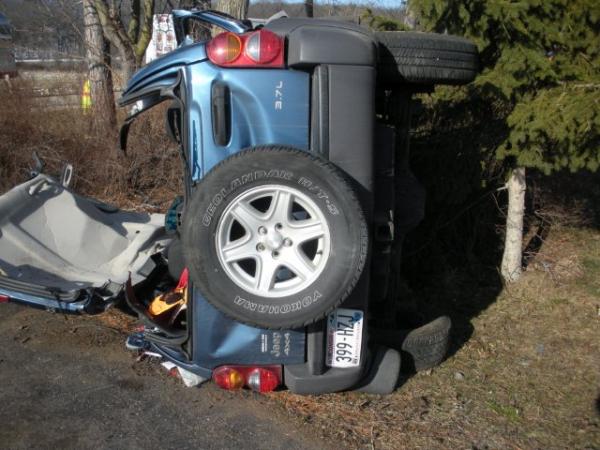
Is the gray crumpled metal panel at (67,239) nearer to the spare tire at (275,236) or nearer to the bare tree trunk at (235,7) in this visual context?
the spare tire at (275,236)

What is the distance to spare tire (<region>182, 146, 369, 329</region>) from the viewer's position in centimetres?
279

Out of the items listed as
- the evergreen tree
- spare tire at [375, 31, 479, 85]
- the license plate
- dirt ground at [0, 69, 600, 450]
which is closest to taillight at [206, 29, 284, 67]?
spare tire at [375, 31, 479, 85]

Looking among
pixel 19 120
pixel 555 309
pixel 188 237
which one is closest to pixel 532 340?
pixel 555 309

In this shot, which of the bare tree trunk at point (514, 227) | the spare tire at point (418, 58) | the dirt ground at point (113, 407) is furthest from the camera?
the bare tree trunk at point (514, 227)

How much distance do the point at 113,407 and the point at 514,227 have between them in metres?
3.25

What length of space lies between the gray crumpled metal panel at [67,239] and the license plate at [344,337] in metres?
1.67

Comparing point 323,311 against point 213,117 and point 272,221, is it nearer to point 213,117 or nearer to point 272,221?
point 272,221

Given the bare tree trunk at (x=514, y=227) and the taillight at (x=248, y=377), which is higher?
the bare tree trunk at (x=514, y=227)

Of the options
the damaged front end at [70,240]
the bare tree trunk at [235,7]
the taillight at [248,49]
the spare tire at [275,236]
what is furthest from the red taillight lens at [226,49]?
the bare tree trunk at [235,7]

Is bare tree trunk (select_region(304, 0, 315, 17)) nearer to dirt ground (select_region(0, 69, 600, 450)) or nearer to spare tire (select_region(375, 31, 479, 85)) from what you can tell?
dirt ground (select_region(0, 69, 600, 450))

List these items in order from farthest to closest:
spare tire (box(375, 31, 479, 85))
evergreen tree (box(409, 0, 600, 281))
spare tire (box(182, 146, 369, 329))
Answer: evergreen tree (box(409, 0, 600, 281))
spare tire (box(375, 31, 479, 85))
spare tire (box(182, 146, 369, 329))

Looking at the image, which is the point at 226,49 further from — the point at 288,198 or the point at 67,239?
the point at 67,239

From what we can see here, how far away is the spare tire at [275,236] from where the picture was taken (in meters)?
2.79

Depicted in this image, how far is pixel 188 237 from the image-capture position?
2.84 meters
